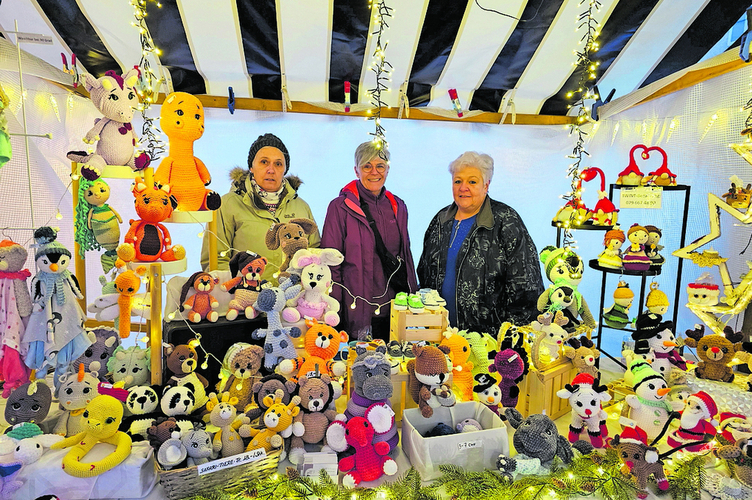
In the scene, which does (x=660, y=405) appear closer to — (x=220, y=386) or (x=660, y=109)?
(x=220, y=386)

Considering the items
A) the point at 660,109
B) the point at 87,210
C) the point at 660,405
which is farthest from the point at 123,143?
the point at 660,109

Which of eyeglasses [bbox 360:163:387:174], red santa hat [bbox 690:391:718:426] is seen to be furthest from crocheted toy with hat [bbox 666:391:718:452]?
eyeglasses [bbox 360:163:387:174]

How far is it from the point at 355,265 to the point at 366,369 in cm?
145

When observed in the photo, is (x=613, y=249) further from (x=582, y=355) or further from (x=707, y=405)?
(x=707, y=405)

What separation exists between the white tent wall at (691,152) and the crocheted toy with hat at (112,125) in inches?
138

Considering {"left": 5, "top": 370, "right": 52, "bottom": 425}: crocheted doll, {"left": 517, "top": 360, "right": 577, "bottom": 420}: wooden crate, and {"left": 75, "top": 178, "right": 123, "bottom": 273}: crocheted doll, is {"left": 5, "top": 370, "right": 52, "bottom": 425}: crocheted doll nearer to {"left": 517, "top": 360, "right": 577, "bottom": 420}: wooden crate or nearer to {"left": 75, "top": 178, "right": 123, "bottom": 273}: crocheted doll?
{"left": 75, "top": 178, "right": 123, "bottom": 273}: crocheted doll

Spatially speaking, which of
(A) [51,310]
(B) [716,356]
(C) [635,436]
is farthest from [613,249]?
(A) [51,310]

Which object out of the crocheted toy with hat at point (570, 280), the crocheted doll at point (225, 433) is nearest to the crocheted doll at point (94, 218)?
the crocheted doll at point (225, 433)

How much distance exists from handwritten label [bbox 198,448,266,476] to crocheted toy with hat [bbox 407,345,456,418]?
69 cm

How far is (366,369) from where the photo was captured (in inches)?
70.5

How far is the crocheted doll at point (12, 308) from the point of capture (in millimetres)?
1684

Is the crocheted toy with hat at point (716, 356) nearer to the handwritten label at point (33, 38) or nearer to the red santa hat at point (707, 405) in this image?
the red santa hat at point (707, 405)

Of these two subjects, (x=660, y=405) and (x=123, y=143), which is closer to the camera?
(x=660, y=405)

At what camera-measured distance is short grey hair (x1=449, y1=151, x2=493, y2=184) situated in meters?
3.16
